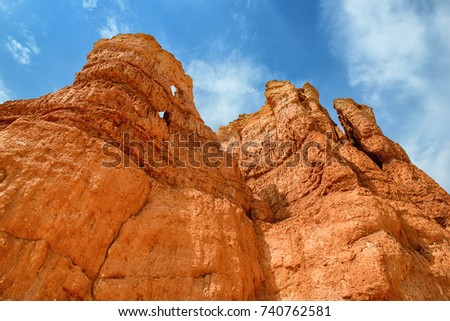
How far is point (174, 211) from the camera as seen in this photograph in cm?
1302

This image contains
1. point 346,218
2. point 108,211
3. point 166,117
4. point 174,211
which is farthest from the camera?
point 166,117

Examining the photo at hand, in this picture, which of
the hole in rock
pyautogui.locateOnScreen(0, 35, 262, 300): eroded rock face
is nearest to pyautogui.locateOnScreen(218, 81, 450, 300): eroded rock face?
pyautogui.locateOnScreen(0, 35, 262, 300): eroded rock face

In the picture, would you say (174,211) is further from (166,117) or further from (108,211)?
(166,117)

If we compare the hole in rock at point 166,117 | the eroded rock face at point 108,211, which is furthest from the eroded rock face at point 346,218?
the hole in rock at point 166,117

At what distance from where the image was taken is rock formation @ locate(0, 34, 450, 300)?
10.0 m

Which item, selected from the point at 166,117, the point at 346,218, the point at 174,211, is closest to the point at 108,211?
the point at 174,211

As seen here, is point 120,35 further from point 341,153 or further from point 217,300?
point 217,300

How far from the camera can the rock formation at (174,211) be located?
32.9 ft

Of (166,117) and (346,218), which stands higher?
(166,117)

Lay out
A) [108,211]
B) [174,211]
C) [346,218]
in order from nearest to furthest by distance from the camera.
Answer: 1. [108,211]
2. [174,211]
3. [346,218]

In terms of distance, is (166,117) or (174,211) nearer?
(174,211)

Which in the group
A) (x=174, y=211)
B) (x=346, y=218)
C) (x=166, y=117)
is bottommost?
(x=346, y=218)

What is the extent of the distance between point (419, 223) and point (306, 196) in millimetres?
5934

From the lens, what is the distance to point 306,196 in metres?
18.3
